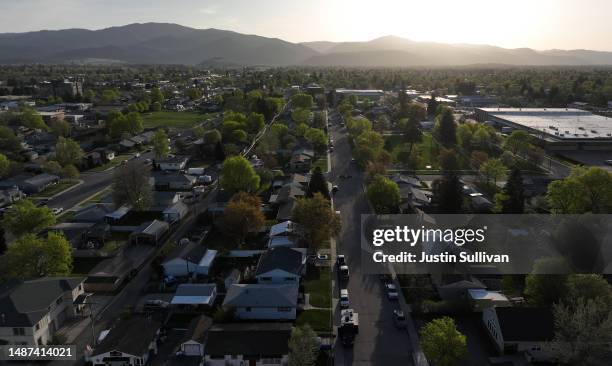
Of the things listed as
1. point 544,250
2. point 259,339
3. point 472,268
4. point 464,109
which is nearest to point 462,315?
point 472,268

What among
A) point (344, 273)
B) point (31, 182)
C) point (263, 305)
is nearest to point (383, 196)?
point (344, 273)

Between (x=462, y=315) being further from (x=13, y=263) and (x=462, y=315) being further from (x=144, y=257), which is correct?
(x=13, y=263)

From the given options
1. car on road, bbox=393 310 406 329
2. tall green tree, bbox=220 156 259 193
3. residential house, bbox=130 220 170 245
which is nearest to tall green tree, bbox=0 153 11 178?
residential house, bbox=130 220 170 245

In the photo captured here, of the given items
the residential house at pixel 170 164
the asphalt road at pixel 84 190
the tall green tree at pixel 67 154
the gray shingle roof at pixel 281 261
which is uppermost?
the tall green tree at pixel 67 154

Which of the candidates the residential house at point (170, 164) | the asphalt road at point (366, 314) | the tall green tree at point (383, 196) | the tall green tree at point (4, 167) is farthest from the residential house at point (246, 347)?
the tall green tree at point (4, 167)

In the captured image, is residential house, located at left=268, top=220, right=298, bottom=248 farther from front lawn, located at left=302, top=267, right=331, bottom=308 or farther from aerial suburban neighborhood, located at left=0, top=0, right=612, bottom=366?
front lawn, located at left=302, top=267, right=331, bottom=308

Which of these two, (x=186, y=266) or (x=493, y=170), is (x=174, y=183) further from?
(x=493, y=170)

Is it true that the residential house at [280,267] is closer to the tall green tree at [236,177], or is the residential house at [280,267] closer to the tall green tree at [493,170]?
the tall green tree at [236,177]
